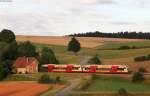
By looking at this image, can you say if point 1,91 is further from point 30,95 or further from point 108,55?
point 108,55

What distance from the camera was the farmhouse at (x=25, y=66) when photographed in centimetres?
12381

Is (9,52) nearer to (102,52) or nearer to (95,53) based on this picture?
(95,53)

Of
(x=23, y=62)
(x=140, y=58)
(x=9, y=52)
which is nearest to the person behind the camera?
(x=23, y=62)

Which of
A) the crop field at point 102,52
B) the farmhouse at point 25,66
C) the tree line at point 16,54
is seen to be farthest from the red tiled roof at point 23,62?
the crop field at point 102,52

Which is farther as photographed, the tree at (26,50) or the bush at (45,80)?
the tree at (26,50)

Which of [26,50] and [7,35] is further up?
[7,35]

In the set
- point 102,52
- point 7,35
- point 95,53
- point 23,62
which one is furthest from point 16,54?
point 102,52

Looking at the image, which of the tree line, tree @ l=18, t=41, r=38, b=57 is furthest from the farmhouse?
tree @ l=18, t=41, r=38, b=57

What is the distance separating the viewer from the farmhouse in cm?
12381

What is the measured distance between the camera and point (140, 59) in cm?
13762

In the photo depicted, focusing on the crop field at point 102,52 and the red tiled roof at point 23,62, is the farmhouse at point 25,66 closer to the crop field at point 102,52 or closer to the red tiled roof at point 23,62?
the red tiled roof at point 23,62

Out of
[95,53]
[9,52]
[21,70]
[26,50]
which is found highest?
[9,52]

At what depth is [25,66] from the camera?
4899 inches

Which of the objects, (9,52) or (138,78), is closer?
(138,78)
